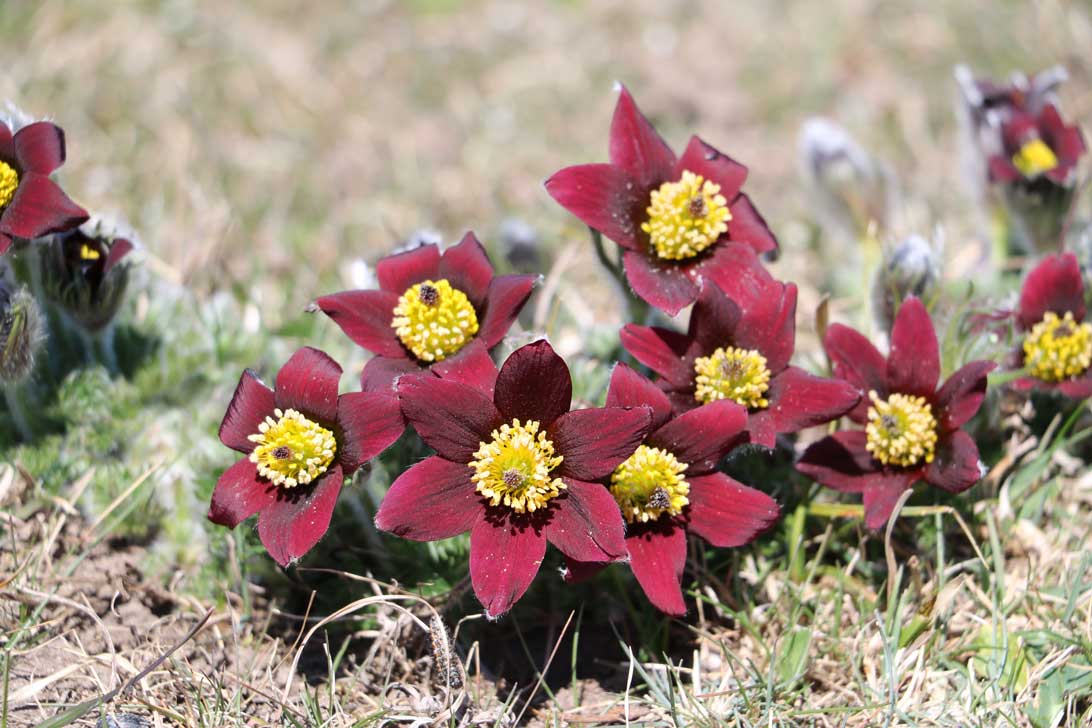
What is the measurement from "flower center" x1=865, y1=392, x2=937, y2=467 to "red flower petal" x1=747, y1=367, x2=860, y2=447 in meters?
0.14

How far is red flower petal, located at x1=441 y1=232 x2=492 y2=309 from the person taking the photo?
7.67 feet

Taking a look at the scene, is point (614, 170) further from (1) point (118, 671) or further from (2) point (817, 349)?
(1) point (118, 671)

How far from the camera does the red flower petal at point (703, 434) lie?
84.6 inches

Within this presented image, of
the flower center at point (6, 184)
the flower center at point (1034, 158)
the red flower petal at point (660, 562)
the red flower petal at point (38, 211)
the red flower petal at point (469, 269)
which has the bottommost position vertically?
the red flower petal at point (660, 562)

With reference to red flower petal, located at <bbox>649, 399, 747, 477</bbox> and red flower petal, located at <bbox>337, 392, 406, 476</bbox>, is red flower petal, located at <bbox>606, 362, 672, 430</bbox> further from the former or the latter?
red flower petal, located at <bbox>337, 392, 406, 476</bbox>

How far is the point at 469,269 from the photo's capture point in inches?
92.7

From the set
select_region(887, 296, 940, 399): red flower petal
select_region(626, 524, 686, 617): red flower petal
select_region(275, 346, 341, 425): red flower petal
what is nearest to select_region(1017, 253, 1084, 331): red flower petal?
select_region(887, 296, 940, 399): red flower petal

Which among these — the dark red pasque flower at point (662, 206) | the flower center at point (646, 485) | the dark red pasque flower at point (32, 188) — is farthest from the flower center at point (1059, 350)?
the dark red pasque flower at point (32, 188)

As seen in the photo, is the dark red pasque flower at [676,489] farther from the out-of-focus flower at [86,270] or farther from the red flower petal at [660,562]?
the out-of-focus flower at [86,270]

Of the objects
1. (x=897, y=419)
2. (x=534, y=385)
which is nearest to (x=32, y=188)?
(x=534, y=385)

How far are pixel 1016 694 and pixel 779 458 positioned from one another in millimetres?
776

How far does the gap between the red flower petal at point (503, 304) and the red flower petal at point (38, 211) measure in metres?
0.96

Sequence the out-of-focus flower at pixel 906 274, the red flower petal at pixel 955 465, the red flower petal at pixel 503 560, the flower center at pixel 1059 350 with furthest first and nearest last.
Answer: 1. the out-of-focus flower at pixel 906 274
2. the flower center at pixel 1059 350
3. the red flower petal at pixel 955 465
4. the red flower petal at pixel 503 560

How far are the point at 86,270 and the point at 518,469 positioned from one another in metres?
1.39
